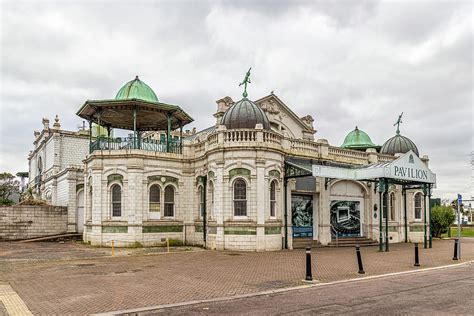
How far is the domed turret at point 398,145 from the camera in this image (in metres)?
33.5

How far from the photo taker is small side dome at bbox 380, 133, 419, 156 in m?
Answer: 33.6

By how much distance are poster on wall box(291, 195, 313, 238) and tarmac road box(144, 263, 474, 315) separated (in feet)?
41.8

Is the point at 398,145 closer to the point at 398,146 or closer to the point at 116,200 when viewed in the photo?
the point at 398,146

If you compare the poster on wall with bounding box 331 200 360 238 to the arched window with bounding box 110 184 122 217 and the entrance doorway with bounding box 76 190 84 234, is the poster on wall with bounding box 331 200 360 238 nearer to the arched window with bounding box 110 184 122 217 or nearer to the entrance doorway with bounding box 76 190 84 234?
the arched window with bounding box 110 184 122 217

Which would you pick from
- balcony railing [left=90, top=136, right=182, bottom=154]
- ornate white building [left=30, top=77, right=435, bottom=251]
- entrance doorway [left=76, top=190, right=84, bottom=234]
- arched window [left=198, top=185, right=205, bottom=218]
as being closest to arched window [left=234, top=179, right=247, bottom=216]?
ornate white building [left=30, top=77, right=435, bottom=251]

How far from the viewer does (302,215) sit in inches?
1055

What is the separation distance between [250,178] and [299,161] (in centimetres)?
416

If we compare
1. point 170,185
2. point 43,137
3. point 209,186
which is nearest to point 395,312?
point 209,186

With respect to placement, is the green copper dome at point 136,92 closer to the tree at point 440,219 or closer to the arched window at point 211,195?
the arched window at point 211,195

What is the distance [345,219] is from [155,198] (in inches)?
467

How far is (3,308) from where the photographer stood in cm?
969

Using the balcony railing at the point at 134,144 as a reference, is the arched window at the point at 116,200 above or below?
below

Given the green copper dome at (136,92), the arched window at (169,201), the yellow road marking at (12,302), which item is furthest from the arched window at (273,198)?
the yellow road marking at (12,302)

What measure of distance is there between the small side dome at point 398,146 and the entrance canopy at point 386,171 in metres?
8.33
